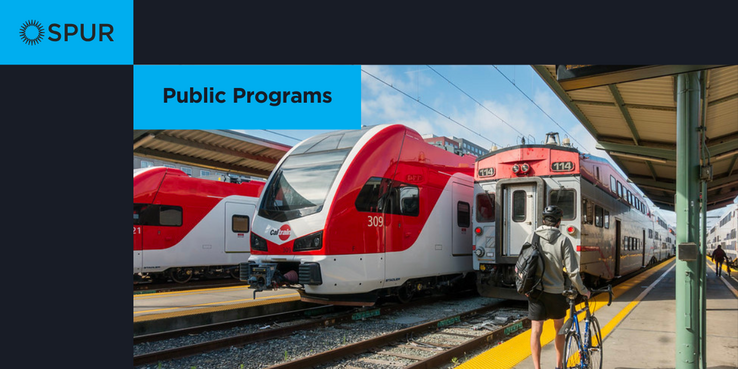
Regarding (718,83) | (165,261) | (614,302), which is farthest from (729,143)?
(165,261)

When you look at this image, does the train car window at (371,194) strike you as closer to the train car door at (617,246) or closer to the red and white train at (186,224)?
the red and white train at (186,224)

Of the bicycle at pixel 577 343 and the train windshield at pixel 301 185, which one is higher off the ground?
the train windshield at pixel 301 185

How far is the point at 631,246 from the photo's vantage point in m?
17.0

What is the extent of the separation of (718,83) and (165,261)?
13.2 meters

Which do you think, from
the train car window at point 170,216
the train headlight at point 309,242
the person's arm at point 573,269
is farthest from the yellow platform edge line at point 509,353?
the train car window at point 170,216

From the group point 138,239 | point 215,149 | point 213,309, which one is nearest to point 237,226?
point 138,239

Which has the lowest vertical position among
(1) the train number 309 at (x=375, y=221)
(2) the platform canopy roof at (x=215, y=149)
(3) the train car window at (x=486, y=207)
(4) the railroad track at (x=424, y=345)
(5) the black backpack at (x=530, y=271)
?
(4) the railroad track at (x=424, y=345)

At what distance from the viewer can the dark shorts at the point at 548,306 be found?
4.80m

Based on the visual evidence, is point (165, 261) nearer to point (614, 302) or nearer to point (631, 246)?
point (614, 302)

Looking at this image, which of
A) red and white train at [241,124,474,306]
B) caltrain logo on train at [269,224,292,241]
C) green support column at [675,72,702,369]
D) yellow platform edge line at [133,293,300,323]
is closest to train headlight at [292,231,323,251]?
red and white train at [241,124,474,306]

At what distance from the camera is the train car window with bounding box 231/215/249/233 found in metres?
16.2

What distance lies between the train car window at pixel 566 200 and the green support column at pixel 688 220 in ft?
17.4

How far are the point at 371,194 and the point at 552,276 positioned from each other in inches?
174

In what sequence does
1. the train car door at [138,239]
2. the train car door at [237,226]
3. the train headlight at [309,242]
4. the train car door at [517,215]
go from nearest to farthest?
the train headlight at [309,242], the train car door at [517,215], the train car door at [138,239], the train car door at [237,226]
